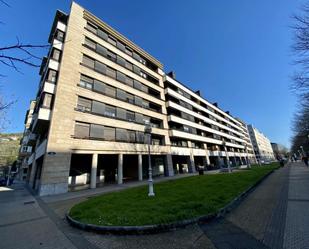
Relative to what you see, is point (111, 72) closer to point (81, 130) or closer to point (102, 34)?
point (102, 34)

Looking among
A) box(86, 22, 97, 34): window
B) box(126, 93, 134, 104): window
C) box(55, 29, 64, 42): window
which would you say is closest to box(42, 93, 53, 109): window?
box(55, 29, 64, 42): window

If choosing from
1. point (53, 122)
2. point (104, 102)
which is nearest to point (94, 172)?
point (53, 122)

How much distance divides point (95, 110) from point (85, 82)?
3517mm

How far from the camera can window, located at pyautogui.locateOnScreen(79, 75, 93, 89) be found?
1938cm

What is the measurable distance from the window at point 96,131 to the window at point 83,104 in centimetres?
198

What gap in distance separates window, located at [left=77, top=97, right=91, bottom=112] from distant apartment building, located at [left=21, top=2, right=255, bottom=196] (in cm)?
5

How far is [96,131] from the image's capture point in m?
18.9

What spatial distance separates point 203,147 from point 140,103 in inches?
Answer: 828

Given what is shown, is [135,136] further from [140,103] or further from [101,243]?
[101,243]

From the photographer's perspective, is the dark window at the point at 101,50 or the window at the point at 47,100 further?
the dark window at the point at 101,50

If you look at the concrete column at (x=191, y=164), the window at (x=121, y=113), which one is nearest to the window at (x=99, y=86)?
the window at (x=121, y=113)

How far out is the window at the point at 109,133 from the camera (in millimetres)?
19916

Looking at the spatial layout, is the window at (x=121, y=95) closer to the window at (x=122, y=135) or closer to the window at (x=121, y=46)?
the window at (x=122, y=135)

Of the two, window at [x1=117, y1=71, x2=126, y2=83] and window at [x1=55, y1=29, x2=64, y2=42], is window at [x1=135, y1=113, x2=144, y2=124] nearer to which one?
window at [x1=117, y1=71, x2=126, y2=83]
